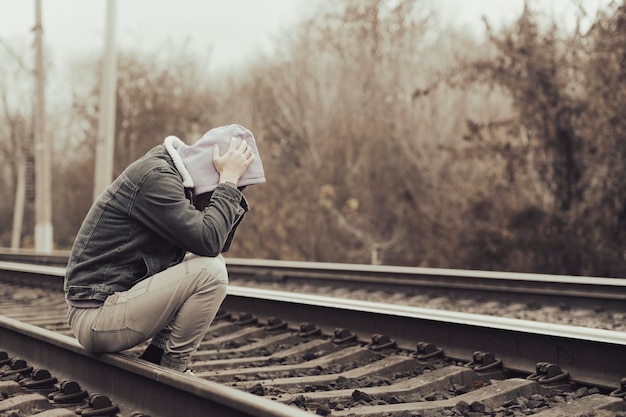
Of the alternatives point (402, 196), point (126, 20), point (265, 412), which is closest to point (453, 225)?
point (402, 196)

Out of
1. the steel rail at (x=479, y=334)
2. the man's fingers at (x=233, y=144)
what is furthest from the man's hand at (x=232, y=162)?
the steel rail at (x=479, y=334)

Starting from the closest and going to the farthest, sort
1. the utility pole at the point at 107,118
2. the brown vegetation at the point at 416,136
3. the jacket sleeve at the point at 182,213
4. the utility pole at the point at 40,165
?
the jacket sleeve at the point at 182,213
the brown vegetation at the point at 416,136
the utility pole at the point at 107,118
the utility pole at the point at 40,165

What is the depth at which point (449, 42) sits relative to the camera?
23.4 m

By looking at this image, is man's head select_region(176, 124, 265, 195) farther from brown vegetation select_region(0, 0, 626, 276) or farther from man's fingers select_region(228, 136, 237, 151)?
brown vegetation select_region(0, 0, 626, 276)

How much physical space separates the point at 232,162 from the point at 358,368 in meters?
1.39

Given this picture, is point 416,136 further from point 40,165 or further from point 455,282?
point 40,165

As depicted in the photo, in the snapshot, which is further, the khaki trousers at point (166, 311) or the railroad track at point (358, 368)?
the khaki trousers at point (166, 311)

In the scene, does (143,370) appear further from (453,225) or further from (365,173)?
(365,173)

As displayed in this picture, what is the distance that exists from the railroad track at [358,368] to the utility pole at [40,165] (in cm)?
1795

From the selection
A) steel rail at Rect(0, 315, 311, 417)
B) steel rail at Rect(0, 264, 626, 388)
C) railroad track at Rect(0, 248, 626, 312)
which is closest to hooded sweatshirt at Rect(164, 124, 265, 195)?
steel rail at Rect(0, 315, 311, 417)

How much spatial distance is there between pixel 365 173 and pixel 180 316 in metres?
15.1

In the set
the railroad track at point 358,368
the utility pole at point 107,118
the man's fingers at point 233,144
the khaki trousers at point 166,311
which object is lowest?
the railroad track at point 358,368

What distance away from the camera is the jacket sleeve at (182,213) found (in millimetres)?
3684

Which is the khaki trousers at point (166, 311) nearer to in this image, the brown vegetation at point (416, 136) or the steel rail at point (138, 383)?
the steel rail at point (138, 383)
